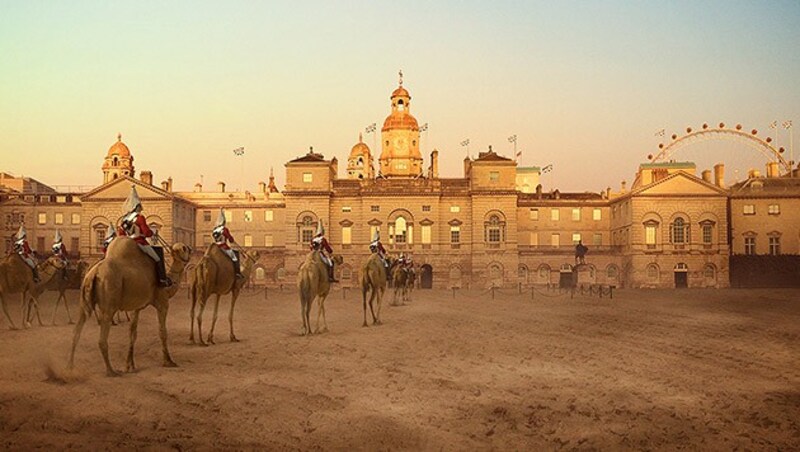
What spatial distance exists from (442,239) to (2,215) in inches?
2086

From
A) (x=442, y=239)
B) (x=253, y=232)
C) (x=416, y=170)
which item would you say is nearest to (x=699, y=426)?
(x=442, y=239)

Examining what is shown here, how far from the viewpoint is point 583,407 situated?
1144cm

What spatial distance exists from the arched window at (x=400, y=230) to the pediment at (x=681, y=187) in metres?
24.5

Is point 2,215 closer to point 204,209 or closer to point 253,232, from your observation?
Answer: point 204,209

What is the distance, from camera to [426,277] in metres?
71.2

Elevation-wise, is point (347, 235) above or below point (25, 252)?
above

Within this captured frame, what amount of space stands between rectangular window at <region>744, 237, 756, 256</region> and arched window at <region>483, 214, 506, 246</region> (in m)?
27.4

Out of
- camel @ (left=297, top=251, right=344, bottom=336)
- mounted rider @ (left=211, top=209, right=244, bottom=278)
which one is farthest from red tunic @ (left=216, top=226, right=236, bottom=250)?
camel @ (left=297, top=251, right=344, bottom=336)

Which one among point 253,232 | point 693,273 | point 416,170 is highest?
point 416,170

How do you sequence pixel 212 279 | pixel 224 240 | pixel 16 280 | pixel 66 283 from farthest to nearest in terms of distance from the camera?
pixel 66 283 < pixel 16 280 < pixel 224 240 < pixel 212 279

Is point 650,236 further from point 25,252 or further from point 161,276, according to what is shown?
point 161,276

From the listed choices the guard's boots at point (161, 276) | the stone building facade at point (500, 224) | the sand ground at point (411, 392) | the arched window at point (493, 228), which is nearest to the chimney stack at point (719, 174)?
the stone building facade at point (500, 224)

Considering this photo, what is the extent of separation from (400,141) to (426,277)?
2522 cm

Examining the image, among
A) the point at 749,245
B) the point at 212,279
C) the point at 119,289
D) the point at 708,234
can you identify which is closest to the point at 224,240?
the point at 212,279
